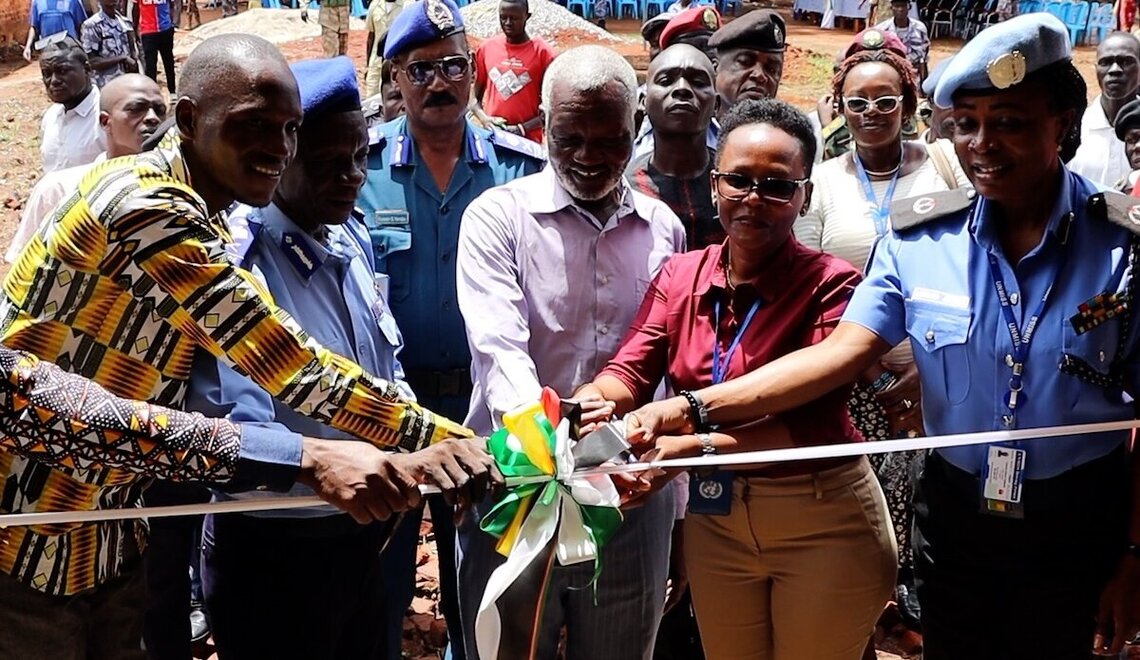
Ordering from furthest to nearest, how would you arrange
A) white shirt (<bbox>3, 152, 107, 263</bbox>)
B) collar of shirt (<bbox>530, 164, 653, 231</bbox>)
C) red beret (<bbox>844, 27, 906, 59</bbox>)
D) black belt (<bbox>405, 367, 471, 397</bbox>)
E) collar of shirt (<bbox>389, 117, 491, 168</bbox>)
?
1. white shirt (<bbox>3, 152, 107, 263</bbox>)
2. red beret (<bbox>844, 27, 906, 59</bbox>)
3. collar of shirt (<bbox>389, 117, 491, 168</bbox>)
4. black belt (<bbox>405, 367, 471, 397</bbox>)
5. collar of shirt (<bbox>530, 164, 653, 231</bbox>)

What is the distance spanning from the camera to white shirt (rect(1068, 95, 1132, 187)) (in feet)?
22.3

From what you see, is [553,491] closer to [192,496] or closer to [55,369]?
[55,369]

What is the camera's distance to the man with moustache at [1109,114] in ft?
22.5

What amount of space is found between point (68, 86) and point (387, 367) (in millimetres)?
5170

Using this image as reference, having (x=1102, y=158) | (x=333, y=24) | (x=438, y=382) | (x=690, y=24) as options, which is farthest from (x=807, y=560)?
(x=333, y=24)

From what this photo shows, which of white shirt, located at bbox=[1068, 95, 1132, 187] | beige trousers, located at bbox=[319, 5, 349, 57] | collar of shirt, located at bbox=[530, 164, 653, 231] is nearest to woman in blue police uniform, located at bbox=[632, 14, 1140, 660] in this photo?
collar of shirt, located at bbox=[530, 164, 653, 231]

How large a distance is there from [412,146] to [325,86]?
1.02 m

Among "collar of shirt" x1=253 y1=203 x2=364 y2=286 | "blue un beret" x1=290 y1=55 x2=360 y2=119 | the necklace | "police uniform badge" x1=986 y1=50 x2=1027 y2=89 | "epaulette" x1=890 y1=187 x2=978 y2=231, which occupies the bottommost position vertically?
the necklace

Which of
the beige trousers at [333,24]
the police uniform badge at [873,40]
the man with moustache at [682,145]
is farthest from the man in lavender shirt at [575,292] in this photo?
the beige trousers at [333,24]

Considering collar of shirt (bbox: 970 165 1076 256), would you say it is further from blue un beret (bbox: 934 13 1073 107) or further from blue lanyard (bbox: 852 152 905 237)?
blue lanyard (bbox: 852 152 905 237)

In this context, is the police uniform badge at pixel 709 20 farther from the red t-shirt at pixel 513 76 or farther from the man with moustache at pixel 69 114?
the man with moustache at pixel 69 114

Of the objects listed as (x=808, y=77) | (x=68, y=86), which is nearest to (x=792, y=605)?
(x=68, y=86)

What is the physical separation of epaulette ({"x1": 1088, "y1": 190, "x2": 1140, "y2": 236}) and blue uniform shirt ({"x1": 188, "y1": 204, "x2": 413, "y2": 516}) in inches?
76.4

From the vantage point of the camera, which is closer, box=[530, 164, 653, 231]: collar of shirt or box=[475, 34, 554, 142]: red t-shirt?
box=[530, 164, 653, 231]: collar of shirt
